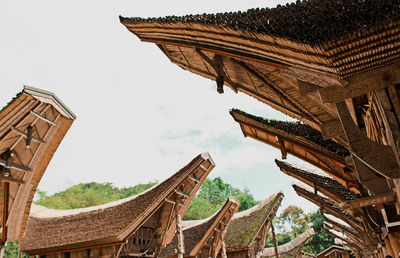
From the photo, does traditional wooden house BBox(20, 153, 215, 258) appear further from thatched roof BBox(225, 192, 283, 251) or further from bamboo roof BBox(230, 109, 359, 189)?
thatched roof BBox(225, 192, 283, 251)

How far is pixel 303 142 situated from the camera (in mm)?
6629

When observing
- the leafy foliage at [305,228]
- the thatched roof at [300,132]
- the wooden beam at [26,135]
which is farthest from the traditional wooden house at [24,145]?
the leafy foliage at [305,228]

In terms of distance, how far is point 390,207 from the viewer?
257 inches

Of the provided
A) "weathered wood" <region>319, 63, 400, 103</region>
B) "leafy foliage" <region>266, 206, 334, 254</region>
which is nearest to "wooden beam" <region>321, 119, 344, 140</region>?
"weathered wood" <region>319, 63, 400, 103</region>

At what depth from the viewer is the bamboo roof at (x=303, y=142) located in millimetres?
6277

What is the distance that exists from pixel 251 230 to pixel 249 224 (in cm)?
84

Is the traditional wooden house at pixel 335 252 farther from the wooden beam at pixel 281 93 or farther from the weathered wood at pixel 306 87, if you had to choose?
the weathered wood at pixel 306 87

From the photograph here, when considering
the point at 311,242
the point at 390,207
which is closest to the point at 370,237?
the point at 390,207

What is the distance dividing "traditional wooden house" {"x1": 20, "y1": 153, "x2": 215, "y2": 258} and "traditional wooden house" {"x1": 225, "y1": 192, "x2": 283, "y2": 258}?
23.4ft

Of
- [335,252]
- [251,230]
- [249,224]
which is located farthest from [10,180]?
[335,252]

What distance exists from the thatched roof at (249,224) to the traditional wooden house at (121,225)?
23.3 feet

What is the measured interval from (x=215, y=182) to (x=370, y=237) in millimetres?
55446

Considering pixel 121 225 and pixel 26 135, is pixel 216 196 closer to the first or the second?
pixel 121 225

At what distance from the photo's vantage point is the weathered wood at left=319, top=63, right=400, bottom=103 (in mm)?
3016
